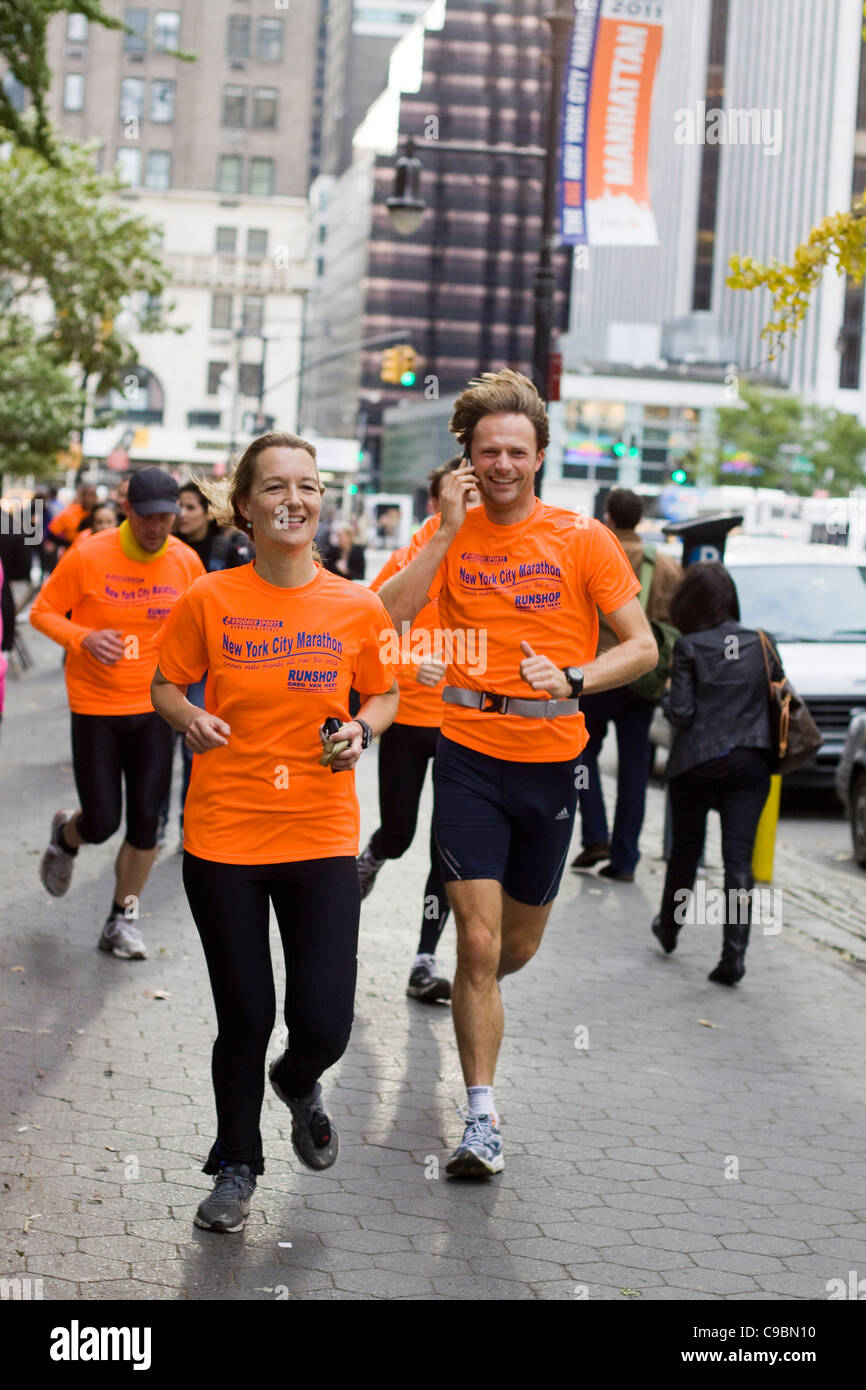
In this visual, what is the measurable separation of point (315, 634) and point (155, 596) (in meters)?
3.31

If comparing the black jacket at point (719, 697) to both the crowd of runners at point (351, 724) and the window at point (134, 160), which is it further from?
the window at point (134, 160)

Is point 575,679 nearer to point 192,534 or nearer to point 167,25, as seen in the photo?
point 192,534

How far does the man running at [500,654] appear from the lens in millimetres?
5297

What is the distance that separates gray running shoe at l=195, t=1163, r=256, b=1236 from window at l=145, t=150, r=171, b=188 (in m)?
94.6

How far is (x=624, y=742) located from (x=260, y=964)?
6.02 m

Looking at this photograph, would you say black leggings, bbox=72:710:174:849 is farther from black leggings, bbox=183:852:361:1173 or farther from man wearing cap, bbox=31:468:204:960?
black leggings, bbox=183:852:361:1173

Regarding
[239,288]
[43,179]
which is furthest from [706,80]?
[43,179]

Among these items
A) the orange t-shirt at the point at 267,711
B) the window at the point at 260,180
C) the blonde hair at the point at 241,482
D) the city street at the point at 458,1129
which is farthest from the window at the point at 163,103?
the orange t-shirt at the point at 267,711

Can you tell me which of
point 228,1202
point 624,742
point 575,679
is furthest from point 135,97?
point 228,1202

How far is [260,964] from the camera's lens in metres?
4.64

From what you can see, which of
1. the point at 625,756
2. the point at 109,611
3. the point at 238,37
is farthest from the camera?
the point at 238,37

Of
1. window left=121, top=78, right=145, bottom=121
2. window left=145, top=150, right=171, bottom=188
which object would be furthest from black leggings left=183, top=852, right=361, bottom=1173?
window left=121, top=78, right=145, bottom=121
